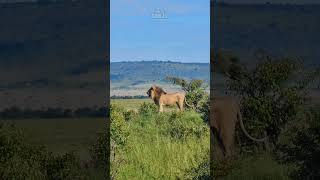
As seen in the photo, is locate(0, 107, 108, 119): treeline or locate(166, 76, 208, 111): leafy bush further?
locate(0, 107, 108, 119): treeline

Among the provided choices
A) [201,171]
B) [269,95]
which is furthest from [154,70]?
[269,95]

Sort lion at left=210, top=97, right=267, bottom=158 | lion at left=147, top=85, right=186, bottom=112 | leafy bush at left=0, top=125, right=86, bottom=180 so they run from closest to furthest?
leafy bush at left=0, top=125, right=86, bottom=180
lion at left=147, top=85, right=186, bottom=112
lion at left=210, top=97, right=267, bottom=158

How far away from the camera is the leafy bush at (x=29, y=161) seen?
33.2ft

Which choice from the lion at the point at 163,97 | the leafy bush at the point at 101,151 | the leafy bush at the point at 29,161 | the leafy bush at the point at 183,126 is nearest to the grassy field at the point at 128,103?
the lion at the point at 163,97

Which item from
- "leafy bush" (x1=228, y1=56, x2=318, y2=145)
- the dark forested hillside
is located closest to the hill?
the dark forested hillside

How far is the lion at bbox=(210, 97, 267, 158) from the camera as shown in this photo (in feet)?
36.8

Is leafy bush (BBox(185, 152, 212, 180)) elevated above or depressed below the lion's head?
below

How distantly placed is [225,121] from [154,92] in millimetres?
1243

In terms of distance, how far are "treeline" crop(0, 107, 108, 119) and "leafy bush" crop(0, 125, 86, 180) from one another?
0.88 metres

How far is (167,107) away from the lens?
1022 centimetres

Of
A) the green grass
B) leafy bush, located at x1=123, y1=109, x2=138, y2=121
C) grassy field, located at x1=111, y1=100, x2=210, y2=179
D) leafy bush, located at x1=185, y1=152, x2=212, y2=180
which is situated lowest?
leafy bush, located at x1=185, y1=152, x2=212, y2=180

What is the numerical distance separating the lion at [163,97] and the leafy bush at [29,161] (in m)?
1.39

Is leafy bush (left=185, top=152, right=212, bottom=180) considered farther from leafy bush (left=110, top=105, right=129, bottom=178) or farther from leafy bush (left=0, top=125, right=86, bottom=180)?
leafy bush (left=0, top=125, right=86, bottom=180)

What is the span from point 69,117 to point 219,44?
2.58m
